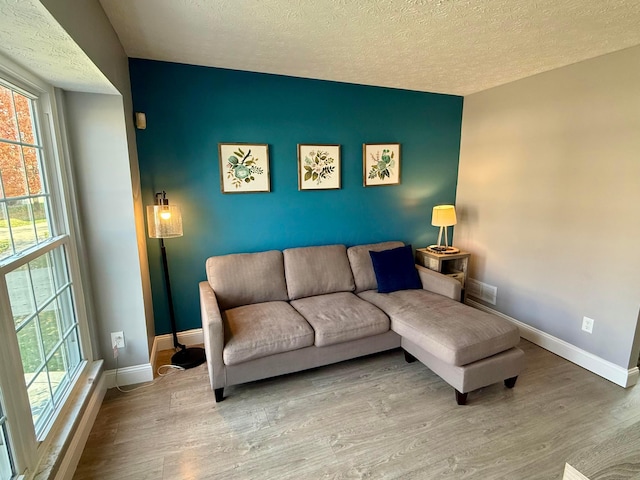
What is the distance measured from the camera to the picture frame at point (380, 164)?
3.19 meters

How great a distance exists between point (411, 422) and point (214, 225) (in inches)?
82.1

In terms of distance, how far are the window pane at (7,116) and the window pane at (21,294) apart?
61 centimetres

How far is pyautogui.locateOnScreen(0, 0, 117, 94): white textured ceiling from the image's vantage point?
0.99 metres

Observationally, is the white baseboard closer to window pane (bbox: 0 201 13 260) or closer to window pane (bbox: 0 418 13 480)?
window pane (bbox: 0 418 13 480)

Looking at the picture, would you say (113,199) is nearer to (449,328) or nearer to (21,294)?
(21,294)

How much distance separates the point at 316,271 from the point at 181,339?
1.33m

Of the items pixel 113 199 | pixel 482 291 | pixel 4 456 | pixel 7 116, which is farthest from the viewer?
pixel 482 291

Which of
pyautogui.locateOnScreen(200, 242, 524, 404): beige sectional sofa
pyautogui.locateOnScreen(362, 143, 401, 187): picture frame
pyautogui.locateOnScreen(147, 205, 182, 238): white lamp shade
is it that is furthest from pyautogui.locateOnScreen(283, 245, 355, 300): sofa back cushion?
pyautogui.locateOnScreen(147, 205, 182, 238): white lamp shade

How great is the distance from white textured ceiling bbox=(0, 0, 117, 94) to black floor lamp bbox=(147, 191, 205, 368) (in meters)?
0.80

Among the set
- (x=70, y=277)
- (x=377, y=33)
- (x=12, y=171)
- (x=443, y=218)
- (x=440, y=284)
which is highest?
(x=377, y=33)

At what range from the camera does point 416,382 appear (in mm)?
2344

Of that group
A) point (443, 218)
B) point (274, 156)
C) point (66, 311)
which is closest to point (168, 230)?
point (66, 311)

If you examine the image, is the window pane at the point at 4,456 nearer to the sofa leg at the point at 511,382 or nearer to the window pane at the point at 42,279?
the window pane at the point at 42,279

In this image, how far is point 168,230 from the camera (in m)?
2.31
